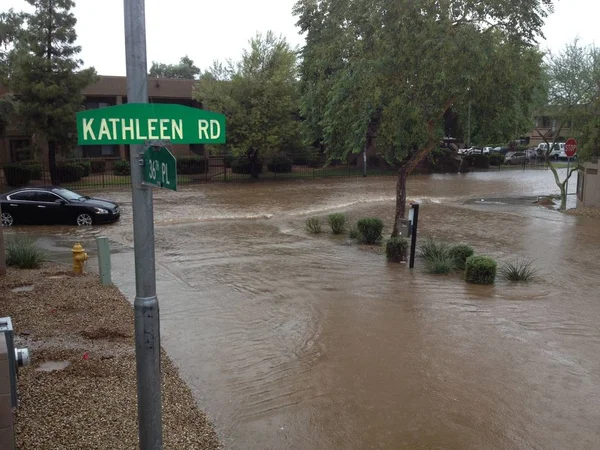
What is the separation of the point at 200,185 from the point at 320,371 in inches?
1125

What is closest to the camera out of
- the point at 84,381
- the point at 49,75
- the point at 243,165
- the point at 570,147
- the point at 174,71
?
the point at 84,381

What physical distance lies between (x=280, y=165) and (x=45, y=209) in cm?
2324

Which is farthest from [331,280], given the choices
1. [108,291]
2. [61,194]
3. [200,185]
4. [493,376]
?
[200,185]

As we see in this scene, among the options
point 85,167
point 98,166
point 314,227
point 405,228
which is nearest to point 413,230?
point 405,228

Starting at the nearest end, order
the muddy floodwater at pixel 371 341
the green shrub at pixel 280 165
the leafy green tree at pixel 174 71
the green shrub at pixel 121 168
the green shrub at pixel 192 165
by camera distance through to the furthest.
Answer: the muddy floodwater at pixel 371 341 → the green shrub at pixel 121 168 → the green shrub at pixel 192 165 → the green shrub at pixel 280 165 → the leafy green tree at pixel 174 71

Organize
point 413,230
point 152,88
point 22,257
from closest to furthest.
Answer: point 22,257, point 413,230, point 152,88

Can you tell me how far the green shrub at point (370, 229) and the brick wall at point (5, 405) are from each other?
41.6ft

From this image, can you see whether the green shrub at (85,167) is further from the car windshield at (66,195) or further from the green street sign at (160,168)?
the green street sign at (160,168)

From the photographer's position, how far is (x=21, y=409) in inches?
202

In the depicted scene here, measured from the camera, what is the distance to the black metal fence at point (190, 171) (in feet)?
102

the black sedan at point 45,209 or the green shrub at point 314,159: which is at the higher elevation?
the green shrub at point 314,159

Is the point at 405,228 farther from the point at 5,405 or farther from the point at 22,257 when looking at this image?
the point at 5,405

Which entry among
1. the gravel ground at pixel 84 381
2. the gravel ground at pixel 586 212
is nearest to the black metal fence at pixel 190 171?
the gravel ground at pixel 586 212

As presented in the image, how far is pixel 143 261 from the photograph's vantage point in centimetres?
323
